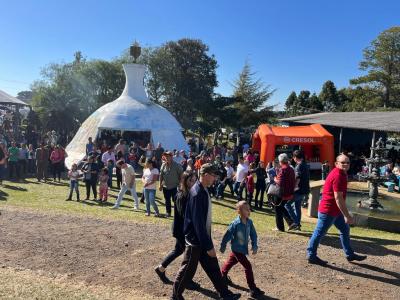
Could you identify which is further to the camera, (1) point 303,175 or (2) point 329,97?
(2) point 329,97

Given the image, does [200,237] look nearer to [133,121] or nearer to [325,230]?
[325,230]

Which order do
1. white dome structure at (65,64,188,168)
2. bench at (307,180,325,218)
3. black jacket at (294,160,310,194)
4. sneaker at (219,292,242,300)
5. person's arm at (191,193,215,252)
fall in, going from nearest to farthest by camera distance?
person's arm at (191,193,215,252), sneaker at (219,292,242,300), black jacket at (294,160,310,194), bench at (307,180,325,218), white dome structure at (65,64,188,168)

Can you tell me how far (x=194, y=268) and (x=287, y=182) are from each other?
376cm

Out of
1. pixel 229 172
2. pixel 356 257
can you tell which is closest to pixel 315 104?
pixel 229 172

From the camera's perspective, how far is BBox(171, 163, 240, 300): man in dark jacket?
4.41m

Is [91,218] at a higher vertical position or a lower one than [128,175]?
lower

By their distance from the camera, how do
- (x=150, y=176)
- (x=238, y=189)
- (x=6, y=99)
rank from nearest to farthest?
1. (x=150, y=176)
2. (x=238, y=189)
3. (x=6, y=99)

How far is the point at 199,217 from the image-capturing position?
4.39 meters

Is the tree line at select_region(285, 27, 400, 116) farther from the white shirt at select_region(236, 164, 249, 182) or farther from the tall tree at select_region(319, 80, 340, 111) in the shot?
the white shirt at select_region(236, 164, 249, 182)


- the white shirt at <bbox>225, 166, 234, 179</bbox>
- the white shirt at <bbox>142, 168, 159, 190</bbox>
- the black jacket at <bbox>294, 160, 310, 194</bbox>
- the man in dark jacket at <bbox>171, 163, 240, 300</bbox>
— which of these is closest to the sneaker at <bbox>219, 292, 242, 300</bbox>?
the man in dark jacket at <bbox>171, 163, 240, 300</bbox>

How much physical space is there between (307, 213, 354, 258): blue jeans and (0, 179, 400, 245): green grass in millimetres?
1755

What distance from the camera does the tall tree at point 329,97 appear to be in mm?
53438

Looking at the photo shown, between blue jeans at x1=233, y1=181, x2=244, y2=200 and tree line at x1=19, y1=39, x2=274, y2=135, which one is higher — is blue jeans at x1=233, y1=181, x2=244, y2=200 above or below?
below

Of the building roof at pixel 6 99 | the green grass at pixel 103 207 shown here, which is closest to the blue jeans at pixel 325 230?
the green grass at pixel 103 207
